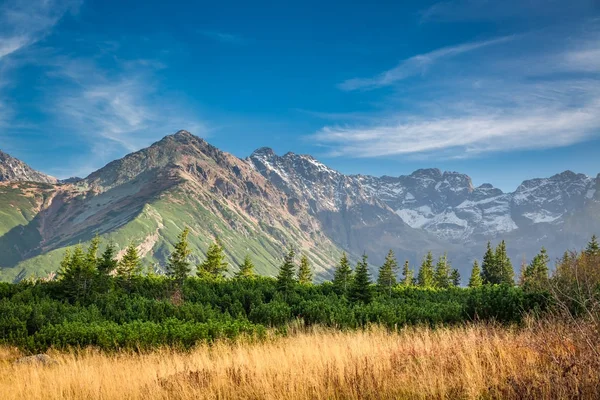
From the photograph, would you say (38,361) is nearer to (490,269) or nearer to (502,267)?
(490,269)

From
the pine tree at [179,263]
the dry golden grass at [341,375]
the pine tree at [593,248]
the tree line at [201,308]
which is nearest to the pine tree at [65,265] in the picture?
the tree line at [201,308]

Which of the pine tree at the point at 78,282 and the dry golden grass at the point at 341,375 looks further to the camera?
the pine tree at the point at 78,282

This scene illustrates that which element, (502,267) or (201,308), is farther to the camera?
(502,267)

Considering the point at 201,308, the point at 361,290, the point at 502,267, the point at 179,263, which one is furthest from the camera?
the point at 502,267

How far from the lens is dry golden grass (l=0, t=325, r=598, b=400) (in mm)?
5824

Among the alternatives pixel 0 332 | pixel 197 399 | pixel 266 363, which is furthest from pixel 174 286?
pixel 197 399

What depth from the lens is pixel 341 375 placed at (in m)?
6.91

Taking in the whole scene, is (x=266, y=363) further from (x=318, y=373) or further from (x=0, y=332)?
(x=0, y=332)

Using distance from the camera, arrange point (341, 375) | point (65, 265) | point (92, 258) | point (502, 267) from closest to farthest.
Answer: point (341, 375)
point (92, 258)
point (65, 265)
point (502, 267)

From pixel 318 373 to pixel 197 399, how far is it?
2088mm

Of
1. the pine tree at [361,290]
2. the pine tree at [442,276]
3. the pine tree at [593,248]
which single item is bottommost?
the pine tree at [442,276]

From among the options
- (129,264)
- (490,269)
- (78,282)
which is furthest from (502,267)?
(78,282)

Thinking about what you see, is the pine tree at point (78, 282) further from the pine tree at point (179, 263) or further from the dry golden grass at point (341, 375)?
the pine tree at point (179, 263)

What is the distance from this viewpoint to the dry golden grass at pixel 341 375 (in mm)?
5824
